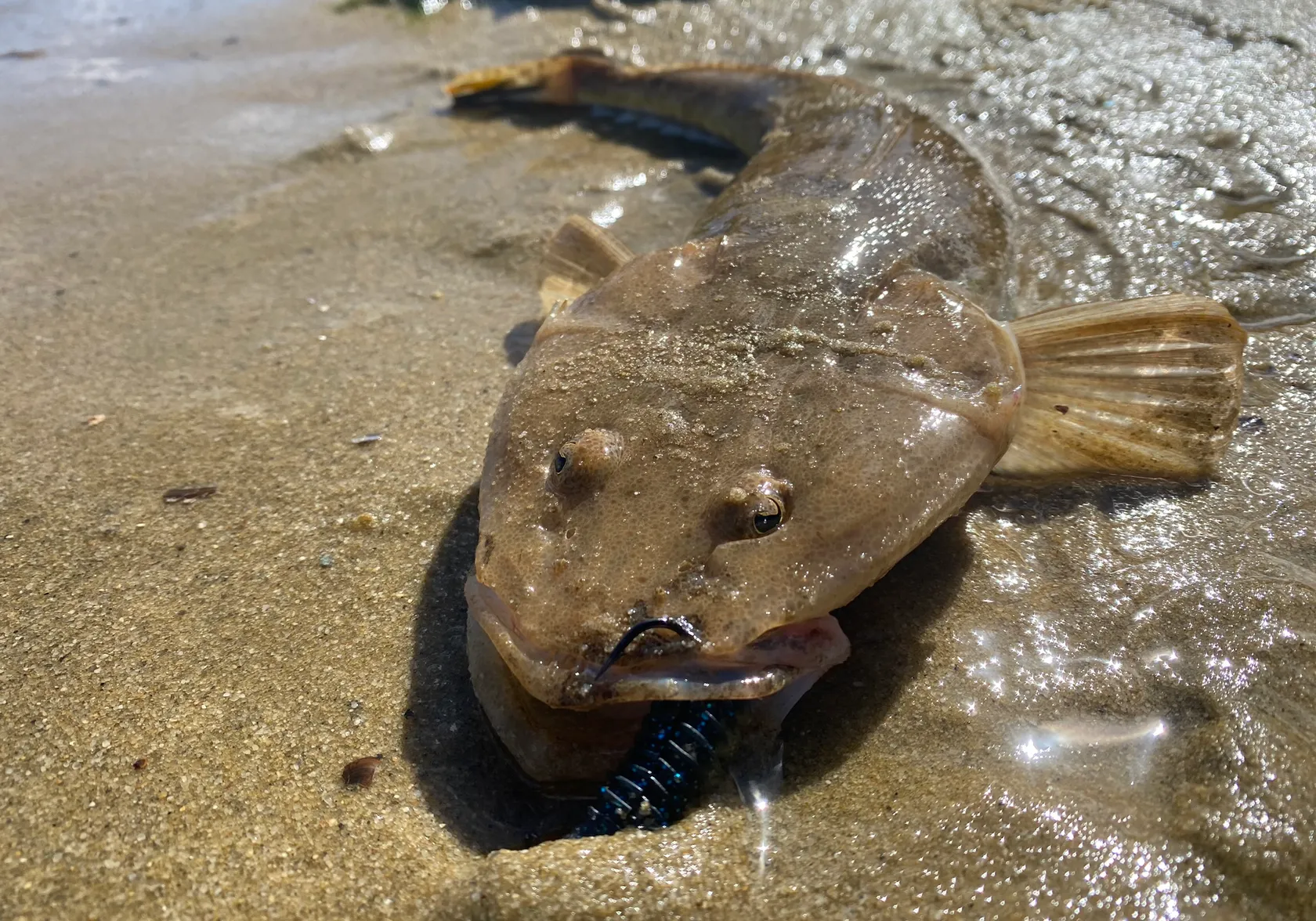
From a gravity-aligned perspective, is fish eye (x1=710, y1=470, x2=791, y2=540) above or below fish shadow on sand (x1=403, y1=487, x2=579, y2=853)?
above

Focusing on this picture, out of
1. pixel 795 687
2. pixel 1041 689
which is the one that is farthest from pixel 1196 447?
pixel 795 687

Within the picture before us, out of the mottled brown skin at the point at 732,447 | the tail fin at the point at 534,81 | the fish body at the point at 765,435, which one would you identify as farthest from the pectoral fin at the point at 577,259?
the tail fin at the point at 534,81

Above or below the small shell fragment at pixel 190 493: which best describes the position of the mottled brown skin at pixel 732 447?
above

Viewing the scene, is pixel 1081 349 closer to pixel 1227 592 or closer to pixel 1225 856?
pixel 1227 592

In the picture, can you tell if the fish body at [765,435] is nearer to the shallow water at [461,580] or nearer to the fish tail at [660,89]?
the shallow water at [461,580]

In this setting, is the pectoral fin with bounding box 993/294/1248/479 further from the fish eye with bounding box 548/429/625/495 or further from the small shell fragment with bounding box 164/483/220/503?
the small shell fragment with bounding box 164/483/220/503

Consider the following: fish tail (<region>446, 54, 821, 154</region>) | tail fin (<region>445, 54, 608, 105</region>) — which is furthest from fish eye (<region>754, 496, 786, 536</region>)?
tail fin (<region>445, 54, 608, 105</region>)
